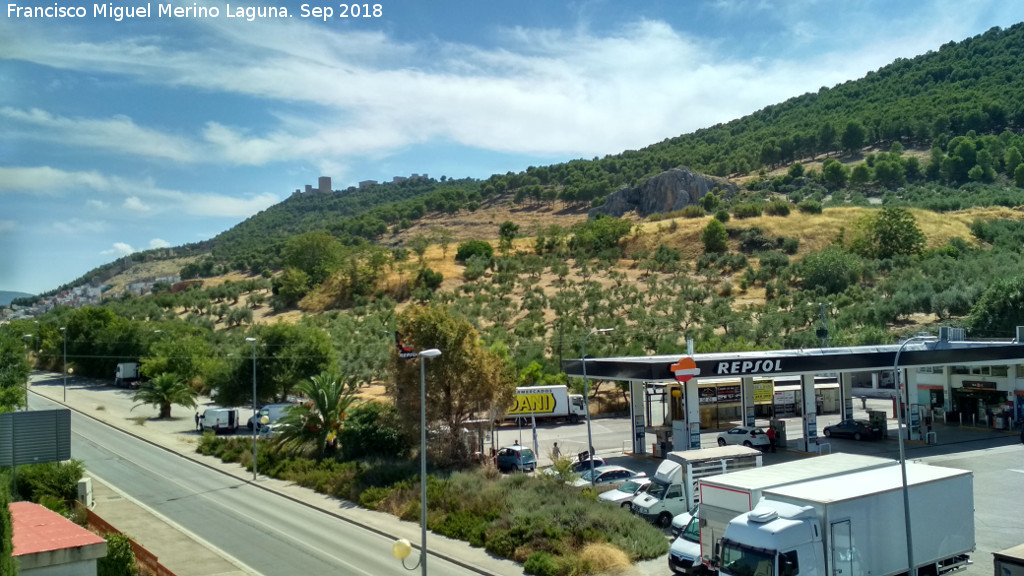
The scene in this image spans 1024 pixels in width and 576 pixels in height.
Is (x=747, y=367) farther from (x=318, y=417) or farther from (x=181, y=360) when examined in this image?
(x=181, y=360)

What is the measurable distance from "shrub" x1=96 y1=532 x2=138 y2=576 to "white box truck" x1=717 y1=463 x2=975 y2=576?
14.0 metres

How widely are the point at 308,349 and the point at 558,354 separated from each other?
2030 cm

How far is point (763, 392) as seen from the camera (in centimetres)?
5053

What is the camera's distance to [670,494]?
24.5 metres

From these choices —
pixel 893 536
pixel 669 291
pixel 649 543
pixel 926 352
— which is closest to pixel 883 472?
pixel 893 536

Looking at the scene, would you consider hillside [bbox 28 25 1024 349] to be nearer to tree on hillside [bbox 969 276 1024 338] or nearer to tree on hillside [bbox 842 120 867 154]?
tree on hillside [bbox 842 120 867 154]

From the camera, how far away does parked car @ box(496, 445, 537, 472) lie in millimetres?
32344

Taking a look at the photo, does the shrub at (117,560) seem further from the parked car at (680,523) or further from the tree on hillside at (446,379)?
the parked car at (680,523)

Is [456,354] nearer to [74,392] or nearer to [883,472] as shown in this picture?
[883,472]

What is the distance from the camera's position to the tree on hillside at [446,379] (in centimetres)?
3044

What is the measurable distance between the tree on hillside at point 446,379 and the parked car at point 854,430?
20262mm

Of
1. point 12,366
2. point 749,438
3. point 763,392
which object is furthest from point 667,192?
point 12,366

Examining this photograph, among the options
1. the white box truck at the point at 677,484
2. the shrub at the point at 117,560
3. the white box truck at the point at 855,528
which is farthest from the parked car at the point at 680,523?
the shrub at the point at 117,560

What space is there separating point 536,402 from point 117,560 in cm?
3060
